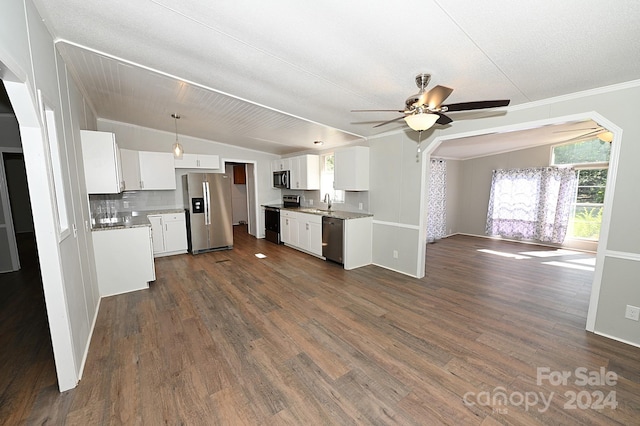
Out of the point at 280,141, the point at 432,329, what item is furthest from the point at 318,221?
the point at 432,329

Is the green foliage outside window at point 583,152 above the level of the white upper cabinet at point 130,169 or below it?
above

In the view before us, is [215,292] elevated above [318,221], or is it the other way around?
[318,221]

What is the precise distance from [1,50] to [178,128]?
4375 mm

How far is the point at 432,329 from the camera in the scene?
2.60m

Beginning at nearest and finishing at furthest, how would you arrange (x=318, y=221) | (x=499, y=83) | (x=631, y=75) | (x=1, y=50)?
(x=1, y=50) → (x=631, y=75) → (x=499, y=83) → (x=318, y=221)

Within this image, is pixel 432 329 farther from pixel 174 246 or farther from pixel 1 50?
pixel 174 246

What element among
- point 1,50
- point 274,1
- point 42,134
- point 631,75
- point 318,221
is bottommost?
point 318,221

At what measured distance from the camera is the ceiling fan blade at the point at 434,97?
1916 millimetres

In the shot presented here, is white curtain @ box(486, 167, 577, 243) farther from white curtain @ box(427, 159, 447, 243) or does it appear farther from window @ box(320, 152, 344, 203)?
window @ box(320, 152, 344, 203)

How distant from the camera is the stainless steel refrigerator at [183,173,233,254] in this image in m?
5.20

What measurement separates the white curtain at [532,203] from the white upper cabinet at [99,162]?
8254 mm

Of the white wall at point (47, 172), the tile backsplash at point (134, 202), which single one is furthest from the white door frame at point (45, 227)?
the tile backsplash at point (134, 202)

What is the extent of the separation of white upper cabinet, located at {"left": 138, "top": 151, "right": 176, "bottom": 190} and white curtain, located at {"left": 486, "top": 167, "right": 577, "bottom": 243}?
804 cm

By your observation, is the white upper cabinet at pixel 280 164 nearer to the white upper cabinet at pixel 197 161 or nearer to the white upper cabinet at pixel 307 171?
the white upper cabinet at pixel 307 171
